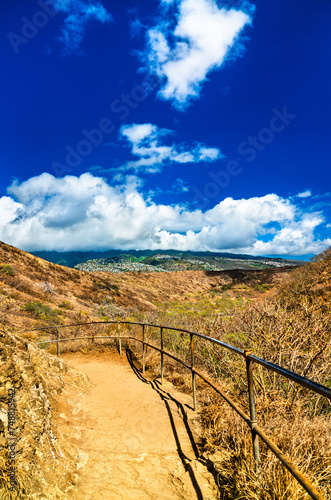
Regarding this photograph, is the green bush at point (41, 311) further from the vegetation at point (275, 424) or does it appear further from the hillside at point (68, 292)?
the vegetation at point (275, 424)

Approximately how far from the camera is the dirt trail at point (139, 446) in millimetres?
2668

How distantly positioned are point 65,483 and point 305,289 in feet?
46.2

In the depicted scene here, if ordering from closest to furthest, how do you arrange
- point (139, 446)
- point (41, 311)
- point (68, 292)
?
point (139, 446) → point (41, 311) → point (68, 292)

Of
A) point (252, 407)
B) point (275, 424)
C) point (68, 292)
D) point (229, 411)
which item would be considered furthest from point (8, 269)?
point (252, 407)

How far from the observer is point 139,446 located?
3555mm

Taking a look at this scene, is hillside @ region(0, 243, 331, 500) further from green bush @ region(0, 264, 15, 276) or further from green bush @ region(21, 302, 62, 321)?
green bush @ region(0, 264, 15, 276)

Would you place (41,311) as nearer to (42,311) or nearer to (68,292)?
(42,311)

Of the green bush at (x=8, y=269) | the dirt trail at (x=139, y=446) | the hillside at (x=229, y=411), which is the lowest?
the dirt trail at (x=139, y=446)

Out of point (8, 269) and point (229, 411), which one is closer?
point (229, 411)

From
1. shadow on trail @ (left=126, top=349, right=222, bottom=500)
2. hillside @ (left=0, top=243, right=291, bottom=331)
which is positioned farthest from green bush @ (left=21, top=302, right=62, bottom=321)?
shadow on trail @ (left=126, top=349, right=222, bottom=500)

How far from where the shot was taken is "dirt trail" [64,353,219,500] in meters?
2.67

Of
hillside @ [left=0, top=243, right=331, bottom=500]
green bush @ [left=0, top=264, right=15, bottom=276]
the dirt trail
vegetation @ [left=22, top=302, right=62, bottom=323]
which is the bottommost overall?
vegetation @ [left=22, top=302, right=62, bottom=323]

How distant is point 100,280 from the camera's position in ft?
122

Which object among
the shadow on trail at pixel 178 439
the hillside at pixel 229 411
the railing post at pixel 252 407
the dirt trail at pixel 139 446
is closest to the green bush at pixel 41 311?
the hillside at pixel 229 411
